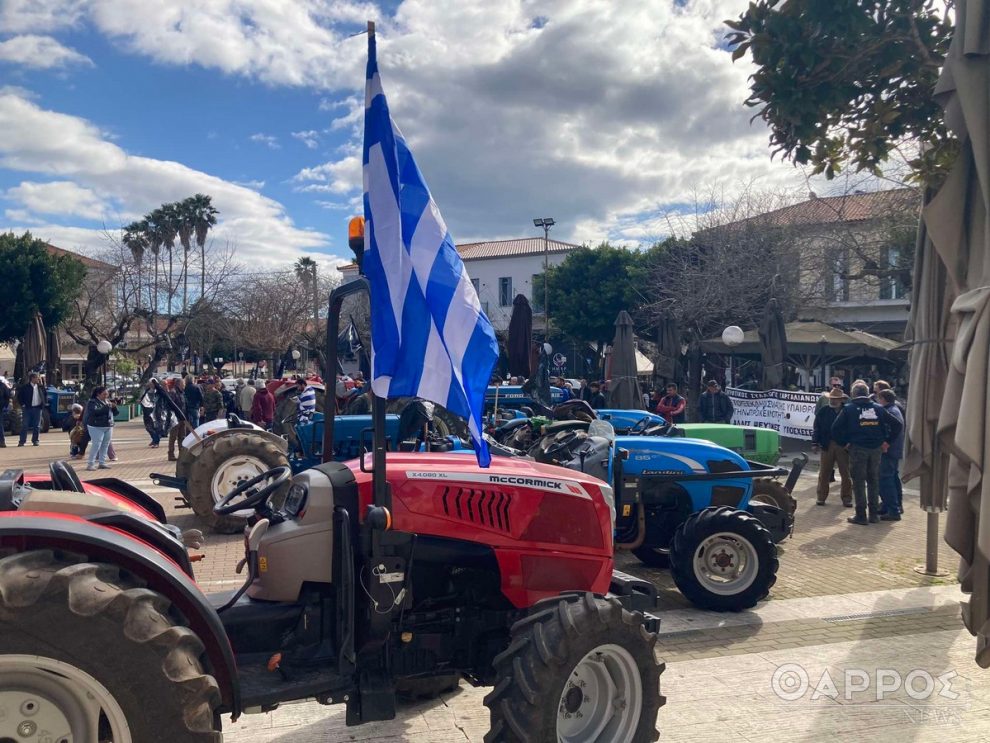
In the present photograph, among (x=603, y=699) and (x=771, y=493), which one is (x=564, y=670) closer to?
(x=603, y=699)

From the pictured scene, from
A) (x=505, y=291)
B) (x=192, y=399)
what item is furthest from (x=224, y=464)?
(x=505, y=291)

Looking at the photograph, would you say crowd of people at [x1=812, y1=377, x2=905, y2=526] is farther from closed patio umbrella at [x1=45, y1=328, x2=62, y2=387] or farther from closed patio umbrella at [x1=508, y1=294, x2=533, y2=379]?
closed patio umbrella at [x1=45, y1=328, x2=62, y2=387]

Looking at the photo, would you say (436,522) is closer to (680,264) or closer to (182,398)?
(182,398)

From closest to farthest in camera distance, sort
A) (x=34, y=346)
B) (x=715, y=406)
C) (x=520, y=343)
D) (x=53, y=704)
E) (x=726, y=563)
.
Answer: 1. (x=53, y=704)
2. (x=726, y=563)
3. (x=520, y=343)
4. (x=715, y=406)
5. (x=34, y=346)

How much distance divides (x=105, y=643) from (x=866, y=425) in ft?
31.9

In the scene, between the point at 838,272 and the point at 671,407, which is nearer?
the point at 671,407

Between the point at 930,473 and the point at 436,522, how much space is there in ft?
8.82

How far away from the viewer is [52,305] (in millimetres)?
28797

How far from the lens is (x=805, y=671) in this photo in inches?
198

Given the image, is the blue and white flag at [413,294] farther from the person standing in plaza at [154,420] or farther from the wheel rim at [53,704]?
the person standing in plaza at [154,420]

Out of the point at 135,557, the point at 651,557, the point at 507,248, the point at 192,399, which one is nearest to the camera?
the point at 135,557

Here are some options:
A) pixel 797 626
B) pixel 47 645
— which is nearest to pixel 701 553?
pixel 797 626

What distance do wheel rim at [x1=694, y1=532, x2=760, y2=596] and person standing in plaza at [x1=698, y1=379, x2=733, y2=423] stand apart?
889 cm

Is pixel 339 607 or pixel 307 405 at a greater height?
pixel 307 405
